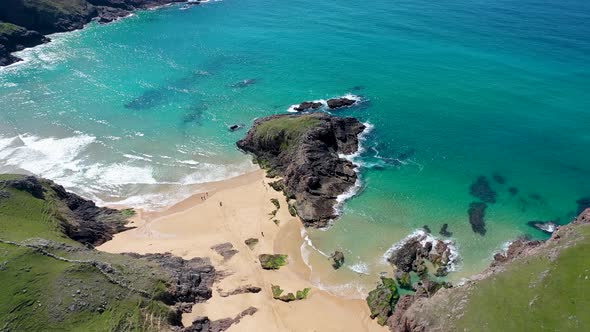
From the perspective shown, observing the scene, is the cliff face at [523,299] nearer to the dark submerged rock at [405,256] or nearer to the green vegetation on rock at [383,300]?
the green vegetation on rock at [383,300]

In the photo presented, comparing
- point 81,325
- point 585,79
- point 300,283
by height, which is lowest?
point 300,283

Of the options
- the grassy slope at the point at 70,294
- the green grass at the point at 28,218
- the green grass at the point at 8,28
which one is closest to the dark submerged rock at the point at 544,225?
the grassy slope at the point at 70,294

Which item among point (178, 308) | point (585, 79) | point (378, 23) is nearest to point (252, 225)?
point (178, 308)

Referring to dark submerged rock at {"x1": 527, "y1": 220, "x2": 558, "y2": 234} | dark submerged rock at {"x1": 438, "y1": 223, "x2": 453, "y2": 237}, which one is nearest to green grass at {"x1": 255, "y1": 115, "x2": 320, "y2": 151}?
dark submerged rock at {"x1": 438, "y1": 223, "x2": 453, "y2": 237}

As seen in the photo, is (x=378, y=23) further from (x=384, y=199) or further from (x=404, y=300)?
(x=404, y=300)

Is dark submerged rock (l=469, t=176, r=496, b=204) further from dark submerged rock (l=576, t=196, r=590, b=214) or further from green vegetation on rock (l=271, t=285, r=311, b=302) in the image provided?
green vegetation on rock (l=271, t=285, r=311, b=302)
